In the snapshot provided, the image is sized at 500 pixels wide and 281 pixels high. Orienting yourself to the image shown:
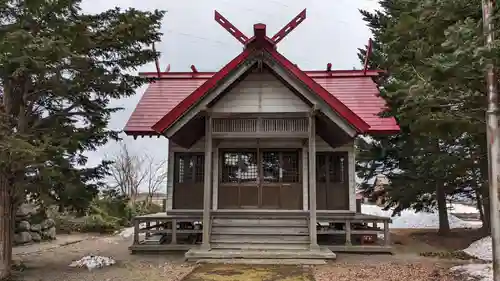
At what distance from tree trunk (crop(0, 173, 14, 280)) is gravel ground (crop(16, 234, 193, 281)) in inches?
12.4

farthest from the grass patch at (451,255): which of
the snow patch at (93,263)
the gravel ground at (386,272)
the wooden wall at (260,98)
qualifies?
the snow patch at (93,263)

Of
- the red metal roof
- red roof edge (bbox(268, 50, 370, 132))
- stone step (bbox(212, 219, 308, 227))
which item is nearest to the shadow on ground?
stone step (bbox(212, 219, 308, 227))

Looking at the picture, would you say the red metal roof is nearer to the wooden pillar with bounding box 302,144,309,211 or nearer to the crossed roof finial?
the wooden pillar with bounding box 302,144,309,211

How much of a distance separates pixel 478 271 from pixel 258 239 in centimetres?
485

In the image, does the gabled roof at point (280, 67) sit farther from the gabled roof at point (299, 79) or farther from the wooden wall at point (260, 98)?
the wooden wall at point (260, 98)

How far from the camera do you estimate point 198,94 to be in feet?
31.9

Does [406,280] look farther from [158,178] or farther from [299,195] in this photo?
[158,178]

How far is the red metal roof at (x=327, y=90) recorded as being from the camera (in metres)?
12.3

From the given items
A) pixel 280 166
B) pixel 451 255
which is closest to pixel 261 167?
pixel 280 166

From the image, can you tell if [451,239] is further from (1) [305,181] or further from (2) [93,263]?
(2) [93,263]

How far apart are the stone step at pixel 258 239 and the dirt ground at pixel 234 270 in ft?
3.15

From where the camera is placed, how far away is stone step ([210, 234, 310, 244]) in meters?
10.2

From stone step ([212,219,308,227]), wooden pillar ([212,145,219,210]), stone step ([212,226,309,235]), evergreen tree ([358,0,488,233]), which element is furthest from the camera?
wooden pillar ([212,145,219,210])

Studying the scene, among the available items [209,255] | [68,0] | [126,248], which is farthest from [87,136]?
[126,248]
